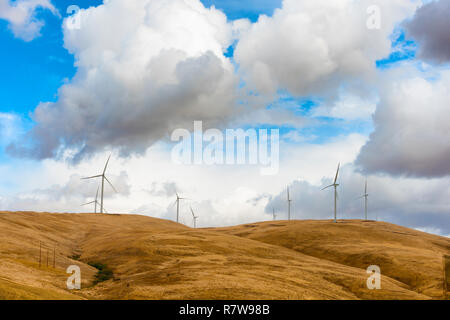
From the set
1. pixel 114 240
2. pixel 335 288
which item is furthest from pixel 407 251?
pixel 114 240

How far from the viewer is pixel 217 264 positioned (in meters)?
66.2

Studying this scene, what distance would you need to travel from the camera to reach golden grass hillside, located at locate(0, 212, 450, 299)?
153 ft

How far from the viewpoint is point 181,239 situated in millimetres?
90500

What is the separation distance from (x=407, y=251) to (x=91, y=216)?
114092 mm

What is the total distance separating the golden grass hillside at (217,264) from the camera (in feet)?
153

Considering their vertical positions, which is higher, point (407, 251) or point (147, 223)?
point (147, 223)

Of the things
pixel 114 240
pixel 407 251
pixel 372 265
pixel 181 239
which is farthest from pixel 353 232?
pixel 114 240
